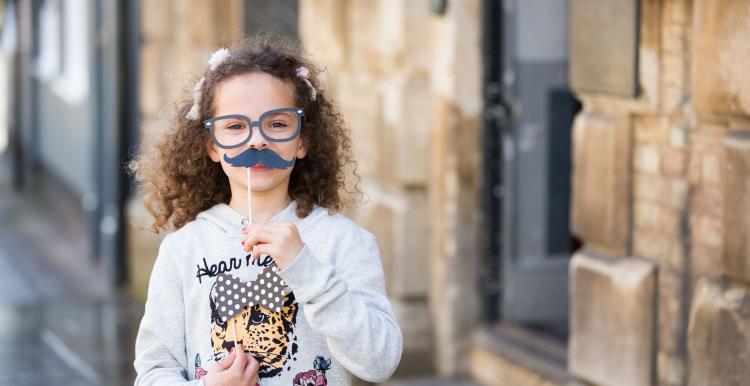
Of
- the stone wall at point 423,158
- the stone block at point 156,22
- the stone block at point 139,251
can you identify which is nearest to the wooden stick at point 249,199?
the stone wall at point 423,158

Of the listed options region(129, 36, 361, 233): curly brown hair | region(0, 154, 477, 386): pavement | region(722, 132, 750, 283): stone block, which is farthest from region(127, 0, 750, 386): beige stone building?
region(0, 154, 477, 386): pavement

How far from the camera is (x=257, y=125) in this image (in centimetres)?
305

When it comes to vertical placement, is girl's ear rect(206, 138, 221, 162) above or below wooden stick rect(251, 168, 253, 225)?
above

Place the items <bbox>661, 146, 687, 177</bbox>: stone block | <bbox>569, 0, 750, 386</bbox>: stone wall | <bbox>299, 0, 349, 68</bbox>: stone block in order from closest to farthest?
<bbox>569, 0, 750, 386</bbox>: stone wall, <bbox>661, 146, 687, 177</bbox>: stone block, <bbox>299, 0, 349, 68</bbox>: stone block

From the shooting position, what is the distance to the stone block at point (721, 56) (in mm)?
4758

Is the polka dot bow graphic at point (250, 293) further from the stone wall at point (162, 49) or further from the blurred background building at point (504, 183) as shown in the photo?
the stone wall at point (162, 49)

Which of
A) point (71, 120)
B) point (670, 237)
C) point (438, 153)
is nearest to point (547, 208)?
point (438, 153)

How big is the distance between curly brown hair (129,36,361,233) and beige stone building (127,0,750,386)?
193 mm

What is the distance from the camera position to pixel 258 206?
3.17 m

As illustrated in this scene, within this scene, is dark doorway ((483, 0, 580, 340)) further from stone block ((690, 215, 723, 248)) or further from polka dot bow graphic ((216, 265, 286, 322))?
polka dot bow graphic ((216, 265, 286, 322))

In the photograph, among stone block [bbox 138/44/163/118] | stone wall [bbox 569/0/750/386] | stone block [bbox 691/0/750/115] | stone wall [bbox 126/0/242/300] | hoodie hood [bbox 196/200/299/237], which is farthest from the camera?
stone block [bbox 138/44/163/118]

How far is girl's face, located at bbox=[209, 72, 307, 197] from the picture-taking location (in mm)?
3078

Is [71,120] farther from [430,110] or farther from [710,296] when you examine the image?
[710,296]

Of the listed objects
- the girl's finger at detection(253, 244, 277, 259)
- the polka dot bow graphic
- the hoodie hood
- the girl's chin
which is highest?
the girl's chin
